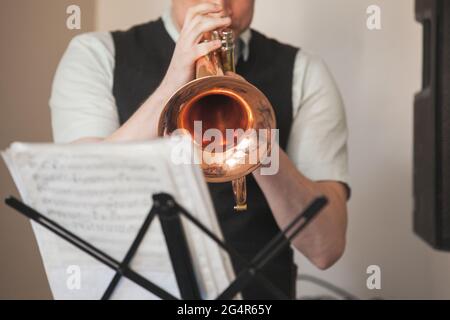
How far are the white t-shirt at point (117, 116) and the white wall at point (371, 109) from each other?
0.45m

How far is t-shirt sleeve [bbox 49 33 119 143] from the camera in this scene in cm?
115

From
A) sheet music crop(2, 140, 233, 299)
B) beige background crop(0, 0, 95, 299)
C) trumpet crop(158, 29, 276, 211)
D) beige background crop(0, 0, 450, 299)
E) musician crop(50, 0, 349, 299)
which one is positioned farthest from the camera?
beige background crop(0, 0, 450, 299)

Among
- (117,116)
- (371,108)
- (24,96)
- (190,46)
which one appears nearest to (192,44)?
(190,46)

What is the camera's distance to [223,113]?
Result: 908 millimetres

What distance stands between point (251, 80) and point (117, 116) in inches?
11.0

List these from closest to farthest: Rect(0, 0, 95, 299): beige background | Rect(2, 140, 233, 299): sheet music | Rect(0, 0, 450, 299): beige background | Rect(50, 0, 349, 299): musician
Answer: Rect(2, 140, 233, 299): sheet music, Rect(50, 0, 349, 299): musician, Rect(0, 0, 95, 299): beige background, Rect(0, 0, 450, 299): beige background

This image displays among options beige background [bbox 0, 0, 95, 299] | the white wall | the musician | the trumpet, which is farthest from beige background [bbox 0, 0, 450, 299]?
the trumpet

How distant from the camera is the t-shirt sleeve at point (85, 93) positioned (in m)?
1.15

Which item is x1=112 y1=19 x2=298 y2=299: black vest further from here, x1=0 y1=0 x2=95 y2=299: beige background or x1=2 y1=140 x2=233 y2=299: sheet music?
x1=2 y1=140 x2=233 y2=299: sheet music

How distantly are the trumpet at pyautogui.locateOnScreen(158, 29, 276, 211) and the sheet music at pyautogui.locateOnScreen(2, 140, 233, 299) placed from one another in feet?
0.73

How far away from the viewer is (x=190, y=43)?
88 cm

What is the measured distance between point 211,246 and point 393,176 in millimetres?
1289

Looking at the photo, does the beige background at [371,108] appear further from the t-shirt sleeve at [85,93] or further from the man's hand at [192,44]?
the man's hand at [192,44]

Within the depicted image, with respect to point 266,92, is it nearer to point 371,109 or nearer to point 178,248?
point 371,109
